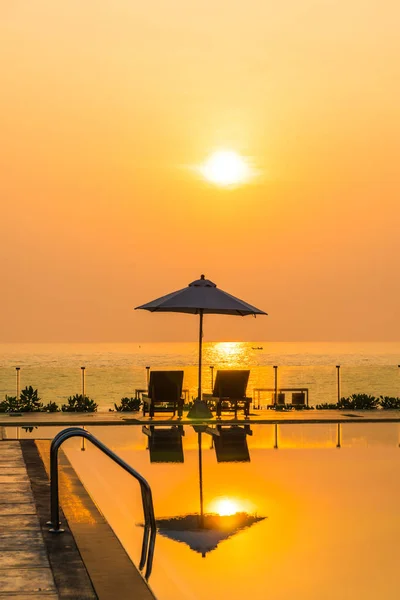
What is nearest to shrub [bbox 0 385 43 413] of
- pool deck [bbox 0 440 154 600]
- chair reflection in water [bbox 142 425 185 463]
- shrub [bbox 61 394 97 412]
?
shrub [bbox 61 394 97 412]

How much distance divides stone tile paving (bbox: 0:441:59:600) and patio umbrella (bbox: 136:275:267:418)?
834 centimetres

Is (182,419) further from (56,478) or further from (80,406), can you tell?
(56,478)

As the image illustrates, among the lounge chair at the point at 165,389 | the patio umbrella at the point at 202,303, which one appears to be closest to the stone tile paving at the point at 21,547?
the lounge chair at the point at 165,389

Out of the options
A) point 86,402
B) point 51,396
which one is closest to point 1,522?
point 86,402

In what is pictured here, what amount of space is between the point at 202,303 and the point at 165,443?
177 inches

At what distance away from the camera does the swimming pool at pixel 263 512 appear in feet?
19.7

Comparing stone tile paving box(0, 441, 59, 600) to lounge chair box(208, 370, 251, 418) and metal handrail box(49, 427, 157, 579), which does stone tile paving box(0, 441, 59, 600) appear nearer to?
metal handrail box(49, 427, 157, 579)

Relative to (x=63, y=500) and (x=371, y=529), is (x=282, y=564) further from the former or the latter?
(x=63, y=500)

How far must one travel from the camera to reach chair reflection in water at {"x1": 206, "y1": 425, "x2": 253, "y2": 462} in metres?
12.2

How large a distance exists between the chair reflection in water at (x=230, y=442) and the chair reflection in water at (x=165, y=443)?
55 cm

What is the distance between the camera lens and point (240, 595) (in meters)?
5.64

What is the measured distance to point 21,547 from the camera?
6.38 meters

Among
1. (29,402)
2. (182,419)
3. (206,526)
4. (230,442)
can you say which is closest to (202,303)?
(182,419)

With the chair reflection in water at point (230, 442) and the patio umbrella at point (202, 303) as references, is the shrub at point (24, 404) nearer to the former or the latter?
the patio umbrella at point (202, 303)
